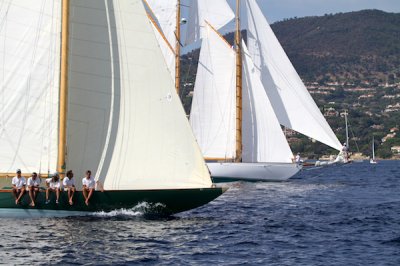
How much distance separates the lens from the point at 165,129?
3161cm

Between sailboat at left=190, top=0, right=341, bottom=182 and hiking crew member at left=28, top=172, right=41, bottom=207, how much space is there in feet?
102

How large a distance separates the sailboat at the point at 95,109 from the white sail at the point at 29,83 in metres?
0.04

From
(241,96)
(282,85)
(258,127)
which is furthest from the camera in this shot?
(241,96)

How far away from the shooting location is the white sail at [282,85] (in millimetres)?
58656

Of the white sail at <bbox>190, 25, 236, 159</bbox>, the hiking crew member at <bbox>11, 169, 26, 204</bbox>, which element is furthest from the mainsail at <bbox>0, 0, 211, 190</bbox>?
the white sail at <bbox>190, 25, 236, 159</bbox>

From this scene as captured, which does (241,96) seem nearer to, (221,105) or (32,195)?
(221,105)

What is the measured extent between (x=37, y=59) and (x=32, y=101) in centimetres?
167

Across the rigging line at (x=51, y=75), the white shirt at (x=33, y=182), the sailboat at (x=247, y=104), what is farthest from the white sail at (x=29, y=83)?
the sailboat at (x=247, y=104)

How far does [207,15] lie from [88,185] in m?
35.8

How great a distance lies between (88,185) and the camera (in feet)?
102

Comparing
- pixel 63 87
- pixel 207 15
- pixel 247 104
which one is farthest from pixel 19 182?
pixel 207 15

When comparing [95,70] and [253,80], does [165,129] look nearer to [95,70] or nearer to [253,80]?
[95,70]

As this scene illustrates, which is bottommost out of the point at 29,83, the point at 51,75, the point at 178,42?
the point at 29,83

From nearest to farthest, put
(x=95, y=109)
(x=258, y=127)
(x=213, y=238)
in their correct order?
1. (x=213, y=238)
2. (x=95, y=109)
3. (x=258, y=127)
